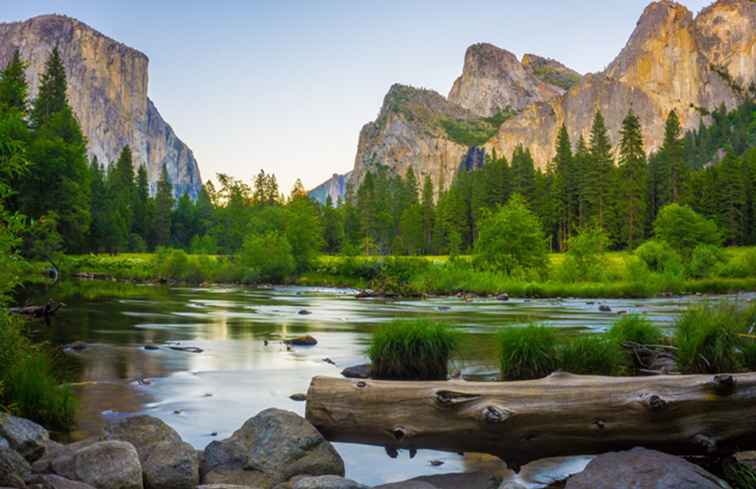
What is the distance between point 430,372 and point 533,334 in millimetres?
2020

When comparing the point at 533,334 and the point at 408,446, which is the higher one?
the point at 533,334

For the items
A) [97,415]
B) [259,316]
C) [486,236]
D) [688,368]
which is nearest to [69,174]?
[259,316]

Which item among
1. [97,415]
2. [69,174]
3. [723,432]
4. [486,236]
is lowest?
[97,415]

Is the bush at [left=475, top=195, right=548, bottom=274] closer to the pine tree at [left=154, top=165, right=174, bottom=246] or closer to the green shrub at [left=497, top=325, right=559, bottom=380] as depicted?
the green shrub at [left=497, top=325, right=559, bottom=380]

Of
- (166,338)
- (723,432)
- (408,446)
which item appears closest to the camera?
(723,432)

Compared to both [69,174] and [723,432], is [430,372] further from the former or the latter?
[69,174]

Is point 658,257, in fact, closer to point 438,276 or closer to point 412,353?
point 438,276

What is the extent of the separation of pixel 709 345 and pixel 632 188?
79.7 metres

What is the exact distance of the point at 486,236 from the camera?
54.2m

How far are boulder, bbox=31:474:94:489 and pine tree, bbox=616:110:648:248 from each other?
83936 mm

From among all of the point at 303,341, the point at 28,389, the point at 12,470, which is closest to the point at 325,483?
the point at 12,470

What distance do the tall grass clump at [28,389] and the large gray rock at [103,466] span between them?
201 centimetres

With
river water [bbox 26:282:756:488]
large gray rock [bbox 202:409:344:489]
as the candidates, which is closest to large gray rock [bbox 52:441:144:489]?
large gray rock [bbox 202:409:344:489]

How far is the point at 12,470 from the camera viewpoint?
517 cm
